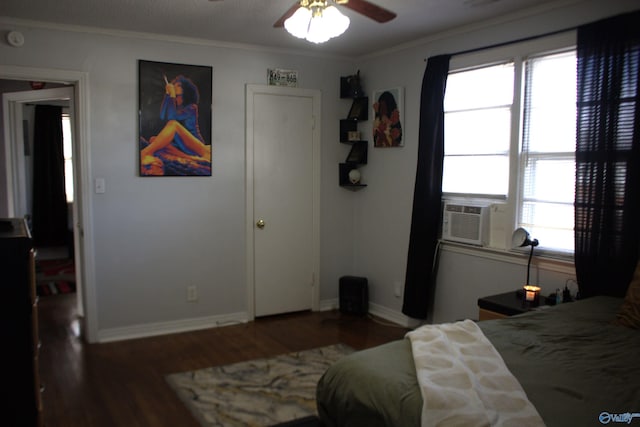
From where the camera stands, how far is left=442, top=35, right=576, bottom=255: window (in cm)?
316

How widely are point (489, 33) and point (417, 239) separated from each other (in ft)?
5.40

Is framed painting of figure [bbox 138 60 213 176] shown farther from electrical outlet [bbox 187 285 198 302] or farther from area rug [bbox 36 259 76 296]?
area rug [bbox 36 259 76 296]

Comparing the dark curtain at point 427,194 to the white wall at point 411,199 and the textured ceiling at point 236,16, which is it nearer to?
the white wall at point 411,199

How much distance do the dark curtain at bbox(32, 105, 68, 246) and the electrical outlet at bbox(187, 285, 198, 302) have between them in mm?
4385

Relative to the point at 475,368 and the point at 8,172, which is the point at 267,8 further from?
the point at 8,172

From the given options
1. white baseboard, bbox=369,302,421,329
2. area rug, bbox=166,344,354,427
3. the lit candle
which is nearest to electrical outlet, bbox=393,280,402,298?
white baseboard, bbox=369,302,421,329

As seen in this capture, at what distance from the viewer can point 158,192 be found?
4.11m

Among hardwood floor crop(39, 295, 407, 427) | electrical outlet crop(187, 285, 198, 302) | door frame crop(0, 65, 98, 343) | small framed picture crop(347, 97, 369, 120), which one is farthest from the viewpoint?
small framed picture crop(347, 97, 369, 120)

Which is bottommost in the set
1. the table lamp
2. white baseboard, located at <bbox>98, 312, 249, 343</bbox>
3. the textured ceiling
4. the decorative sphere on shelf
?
white baseboard, located at <bbox>98, 312, 249, 343</bbox>

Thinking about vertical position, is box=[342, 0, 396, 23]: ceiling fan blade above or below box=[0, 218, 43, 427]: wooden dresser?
above

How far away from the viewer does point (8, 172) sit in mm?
5148

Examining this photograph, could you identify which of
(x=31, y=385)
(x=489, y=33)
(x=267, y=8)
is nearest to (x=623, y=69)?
(x=489, y=33)

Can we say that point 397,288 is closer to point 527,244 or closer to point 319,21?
point 527,244

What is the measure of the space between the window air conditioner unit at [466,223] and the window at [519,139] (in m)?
0.10
